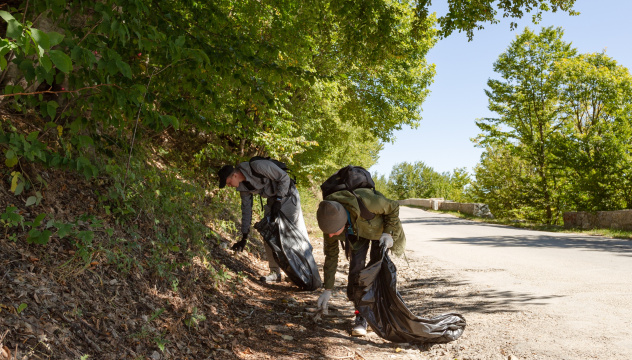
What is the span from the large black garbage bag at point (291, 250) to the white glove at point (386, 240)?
182 centimetres

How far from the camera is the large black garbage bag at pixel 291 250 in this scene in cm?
563

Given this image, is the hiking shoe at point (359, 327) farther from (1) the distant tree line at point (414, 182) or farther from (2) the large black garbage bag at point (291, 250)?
(1) the distant tree line at point (414, 182)

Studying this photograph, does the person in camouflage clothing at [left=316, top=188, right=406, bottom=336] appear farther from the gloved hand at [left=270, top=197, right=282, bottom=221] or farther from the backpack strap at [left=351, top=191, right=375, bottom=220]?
the gloved hand at [left=270, top=197, right=282, bottom=221]

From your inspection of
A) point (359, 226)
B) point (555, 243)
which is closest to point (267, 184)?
point (359, 226)

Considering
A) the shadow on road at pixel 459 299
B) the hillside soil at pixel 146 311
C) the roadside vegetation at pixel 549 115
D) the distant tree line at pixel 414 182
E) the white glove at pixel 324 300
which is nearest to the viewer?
the hillside soil at pixel 146 311

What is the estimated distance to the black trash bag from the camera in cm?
396

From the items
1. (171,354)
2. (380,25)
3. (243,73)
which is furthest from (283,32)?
(171,354)

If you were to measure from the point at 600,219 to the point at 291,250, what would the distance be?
14844mm

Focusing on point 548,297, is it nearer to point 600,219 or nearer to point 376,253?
point 376,253

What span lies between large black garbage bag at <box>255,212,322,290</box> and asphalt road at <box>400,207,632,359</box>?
81.1 inches

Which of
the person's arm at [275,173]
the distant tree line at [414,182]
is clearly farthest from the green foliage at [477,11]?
the distant tree line at [414,182]

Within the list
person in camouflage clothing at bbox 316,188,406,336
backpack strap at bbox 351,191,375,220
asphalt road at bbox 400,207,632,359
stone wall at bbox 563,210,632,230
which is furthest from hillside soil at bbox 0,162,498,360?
stone wall at bbox 563,210,632,230

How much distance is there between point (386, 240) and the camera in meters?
4.12

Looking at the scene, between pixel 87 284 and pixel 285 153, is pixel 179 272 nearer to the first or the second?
pixel 87 284
